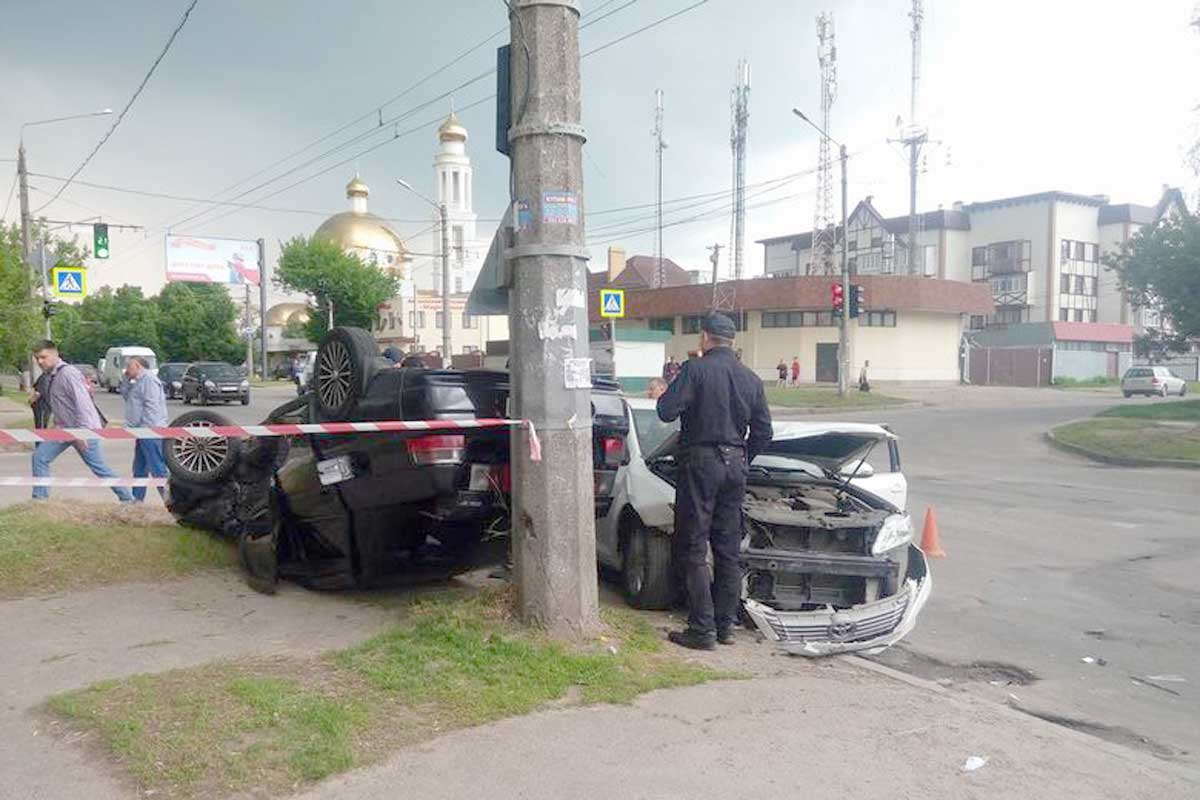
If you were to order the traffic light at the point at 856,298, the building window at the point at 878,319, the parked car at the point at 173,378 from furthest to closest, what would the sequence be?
1. the building window at the point at 878,319
2. the parked car at the point at 173,378
3. the traffic light at the point at 856,298

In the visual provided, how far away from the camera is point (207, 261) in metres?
61.8

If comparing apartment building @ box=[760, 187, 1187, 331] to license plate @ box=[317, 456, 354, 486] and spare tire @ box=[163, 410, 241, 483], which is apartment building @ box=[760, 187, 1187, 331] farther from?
license plate @ box=[317, 456, 354, 486]

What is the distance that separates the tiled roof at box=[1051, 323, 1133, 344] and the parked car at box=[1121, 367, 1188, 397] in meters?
13.1

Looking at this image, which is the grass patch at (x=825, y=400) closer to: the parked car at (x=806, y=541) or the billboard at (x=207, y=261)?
the parked car at (x=806, y=541)

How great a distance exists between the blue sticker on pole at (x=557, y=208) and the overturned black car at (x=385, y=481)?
1.22 metres

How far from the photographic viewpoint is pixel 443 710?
161 inches

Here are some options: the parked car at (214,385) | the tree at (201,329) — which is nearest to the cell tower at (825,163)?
the parked car at (214,385)

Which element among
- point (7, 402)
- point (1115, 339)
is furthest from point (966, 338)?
point (7, 402)

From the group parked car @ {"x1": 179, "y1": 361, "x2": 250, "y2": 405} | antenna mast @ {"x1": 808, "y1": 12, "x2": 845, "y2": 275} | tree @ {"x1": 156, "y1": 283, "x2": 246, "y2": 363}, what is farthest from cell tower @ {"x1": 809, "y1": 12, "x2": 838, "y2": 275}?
tree @ {"x1": 156, "y1": 283, "x2": 246, "y2": 363}

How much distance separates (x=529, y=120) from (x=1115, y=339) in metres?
66.3

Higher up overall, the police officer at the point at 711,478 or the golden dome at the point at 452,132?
the golden dome at the point at 452,132

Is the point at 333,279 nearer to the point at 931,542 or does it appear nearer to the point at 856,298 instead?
the point at 856,298

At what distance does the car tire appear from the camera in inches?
249

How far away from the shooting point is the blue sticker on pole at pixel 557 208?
16.7 feet
